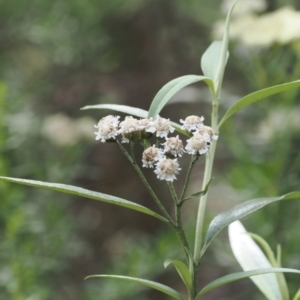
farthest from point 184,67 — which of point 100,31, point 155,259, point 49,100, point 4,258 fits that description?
point 4,258

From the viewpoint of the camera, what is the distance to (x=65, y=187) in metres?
0.32

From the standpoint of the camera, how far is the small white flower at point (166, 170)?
319 millimetres

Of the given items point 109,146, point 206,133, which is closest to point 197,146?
point 206,133

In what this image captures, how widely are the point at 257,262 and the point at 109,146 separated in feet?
4.68

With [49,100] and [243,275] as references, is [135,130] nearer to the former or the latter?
[243,275]

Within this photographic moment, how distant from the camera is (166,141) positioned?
33 cm

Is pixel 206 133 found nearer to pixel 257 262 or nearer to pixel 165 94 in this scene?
pixel 165 94

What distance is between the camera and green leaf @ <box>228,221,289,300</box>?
1.52 feet

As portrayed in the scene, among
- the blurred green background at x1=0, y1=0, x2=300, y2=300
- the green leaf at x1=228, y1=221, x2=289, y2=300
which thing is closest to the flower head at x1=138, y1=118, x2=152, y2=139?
the green leaf at x1=228, y1=221, x2=289, y2=300

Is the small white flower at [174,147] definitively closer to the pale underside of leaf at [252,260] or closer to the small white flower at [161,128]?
the small white flower at [161,128]

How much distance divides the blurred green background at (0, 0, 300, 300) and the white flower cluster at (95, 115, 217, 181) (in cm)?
28

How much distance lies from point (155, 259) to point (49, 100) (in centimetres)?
76

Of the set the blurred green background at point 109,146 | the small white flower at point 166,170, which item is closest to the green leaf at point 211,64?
the small white flower at point 166,170

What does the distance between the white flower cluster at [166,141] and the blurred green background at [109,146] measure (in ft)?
0.92
